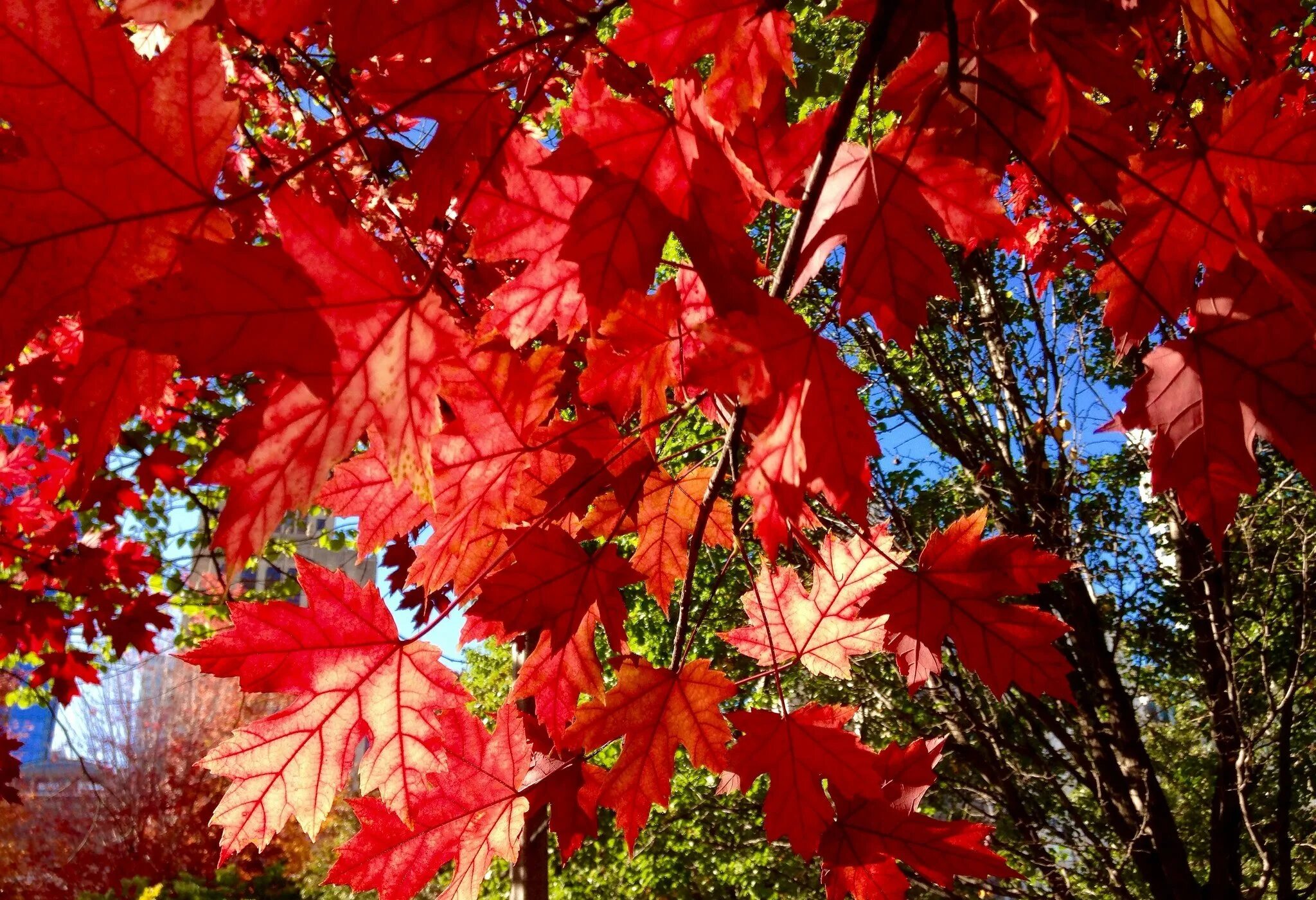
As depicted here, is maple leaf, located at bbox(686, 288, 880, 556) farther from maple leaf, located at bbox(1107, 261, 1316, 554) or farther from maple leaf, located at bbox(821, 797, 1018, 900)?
maple leaf, located at bbox(821, 797, 1018, 900)

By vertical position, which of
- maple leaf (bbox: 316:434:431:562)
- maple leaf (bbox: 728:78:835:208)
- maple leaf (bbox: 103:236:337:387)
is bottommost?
maple leaf (bbox: 103:236:337:387)

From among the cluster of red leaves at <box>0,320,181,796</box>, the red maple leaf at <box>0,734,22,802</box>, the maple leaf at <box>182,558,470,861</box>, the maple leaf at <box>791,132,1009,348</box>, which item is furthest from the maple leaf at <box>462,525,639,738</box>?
the red maple leaf at <box>0,734,22,802</box>

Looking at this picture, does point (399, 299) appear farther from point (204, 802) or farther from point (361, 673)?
point (204, 802)

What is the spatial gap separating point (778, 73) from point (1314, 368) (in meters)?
0.71

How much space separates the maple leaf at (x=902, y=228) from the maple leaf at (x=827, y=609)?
62 cm

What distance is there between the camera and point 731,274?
0.82 meters

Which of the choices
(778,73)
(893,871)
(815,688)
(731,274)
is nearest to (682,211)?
(731,274)

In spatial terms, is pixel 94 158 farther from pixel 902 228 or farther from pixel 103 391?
pixel 902 228

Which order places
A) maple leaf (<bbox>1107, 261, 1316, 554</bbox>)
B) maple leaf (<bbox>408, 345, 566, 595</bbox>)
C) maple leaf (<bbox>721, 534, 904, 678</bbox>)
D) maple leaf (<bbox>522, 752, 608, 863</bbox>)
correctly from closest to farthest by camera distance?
maple leaf (<bbox>1107, 261, 1316, 554</bbox>) → maple leaf (<bbox>408, 345, 566, 595</bbox>) → maple leaf (<bbox>522, 752, 608, 863</bbox>) → maple leaf (<bbox>721, 534, 904, 678</bbox>)

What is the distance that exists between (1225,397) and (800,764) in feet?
2.65

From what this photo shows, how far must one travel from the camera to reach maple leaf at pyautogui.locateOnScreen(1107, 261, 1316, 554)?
0.93 m

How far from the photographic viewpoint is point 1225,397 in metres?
0.98

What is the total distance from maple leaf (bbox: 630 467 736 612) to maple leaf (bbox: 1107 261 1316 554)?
0.64 m

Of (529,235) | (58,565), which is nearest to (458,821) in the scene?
(529,235)
